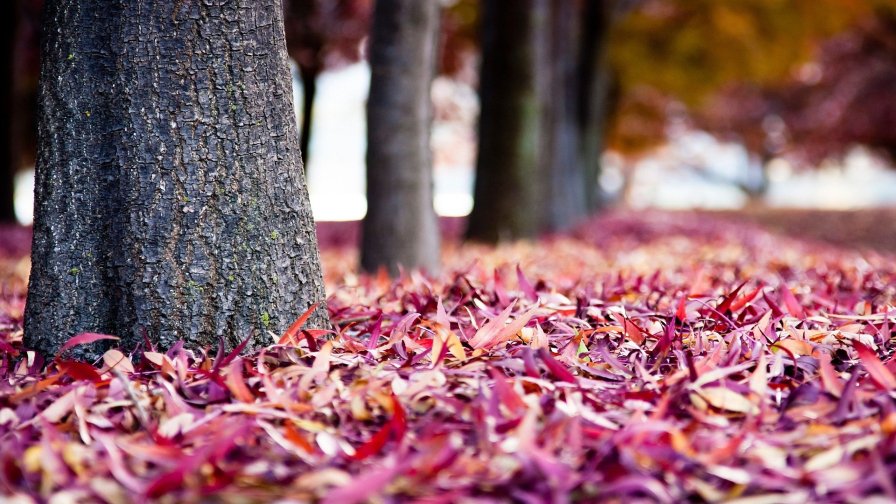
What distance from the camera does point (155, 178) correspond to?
2418 mm

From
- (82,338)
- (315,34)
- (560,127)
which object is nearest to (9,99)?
(315,34)

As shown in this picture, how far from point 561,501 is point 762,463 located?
47cm

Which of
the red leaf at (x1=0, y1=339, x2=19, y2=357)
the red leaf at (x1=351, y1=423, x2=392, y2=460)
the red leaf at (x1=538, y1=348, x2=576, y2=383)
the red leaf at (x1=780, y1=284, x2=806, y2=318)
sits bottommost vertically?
the red leaf at (x1=351, y1=423, x2=392, y2=460)

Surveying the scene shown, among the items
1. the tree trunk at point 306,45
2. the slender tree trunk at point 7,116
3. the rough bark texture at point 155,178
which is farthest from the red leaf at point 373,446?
the tree trunk at point 306,45

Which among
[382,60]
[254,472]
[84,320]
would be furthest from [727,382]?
[382,60]

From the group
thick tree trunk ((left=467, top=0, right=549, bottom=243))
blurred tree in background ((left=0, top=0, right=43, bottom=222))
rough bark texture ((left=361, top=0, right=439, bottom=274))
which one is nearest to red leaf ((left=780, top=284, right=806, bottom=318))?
rough bark texture ((left=361, top=0, right=439, bottom=274))

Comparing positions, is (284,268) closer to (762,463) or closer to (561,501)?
(561,501)

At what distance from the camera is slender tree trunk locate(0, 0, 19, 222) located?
12719 millimetres

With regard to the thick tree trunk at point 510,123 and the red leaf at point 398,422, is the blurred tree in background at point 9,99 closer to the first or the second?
the thick tree trunk at point 510,123

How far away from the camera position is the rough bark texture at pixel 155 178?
2.42 m

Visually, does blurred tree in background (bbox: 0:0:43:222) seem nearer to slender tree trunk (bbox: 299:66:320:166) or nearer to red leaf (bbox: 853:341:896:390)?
slender tree trunk (bbox: 299:66:320:166)

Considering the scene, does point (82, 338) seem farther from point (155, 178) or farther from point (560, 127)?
point (560, 127)

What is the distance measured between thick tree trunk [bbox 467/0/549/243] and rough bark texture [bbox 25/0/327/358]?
5995 mm

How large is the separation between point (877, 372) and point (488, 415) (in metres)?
1.00
